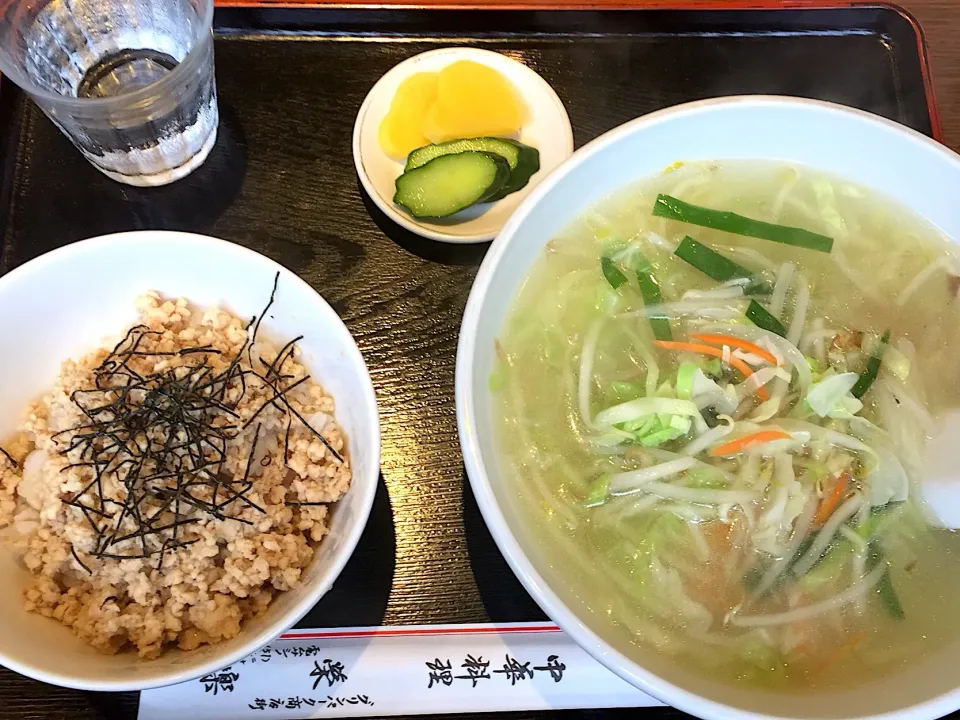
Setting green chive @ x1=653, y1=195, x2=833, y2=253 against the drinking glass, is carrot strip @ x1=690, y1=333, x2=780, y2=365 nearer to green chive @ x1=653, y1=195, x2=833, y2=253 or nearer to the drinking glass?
green chive @ x1=653, y1=195, x2=833, y2=253

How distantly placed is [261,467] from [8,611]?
448 mm

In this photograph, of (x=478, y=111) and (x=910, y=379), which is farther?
(x=478, y=111)

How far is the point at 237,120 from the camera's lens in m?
1.74

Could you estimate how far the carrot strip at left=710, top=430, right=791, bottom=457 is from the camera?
1255mm

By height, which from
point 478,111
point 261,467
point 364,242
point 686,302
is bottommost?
point 261,467

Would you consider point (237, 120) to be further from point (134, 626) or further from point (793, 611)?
point (793, 611)

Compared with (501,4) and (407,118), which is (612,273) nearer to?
(407,118)

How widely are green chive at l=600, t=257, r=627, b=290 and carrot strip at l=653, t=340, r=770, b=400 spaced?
0.14 metres

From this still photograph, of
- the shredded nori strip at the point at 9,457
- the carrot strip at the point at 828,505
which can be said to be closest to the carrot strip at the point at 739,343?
the carrot strip at the point at 828,505

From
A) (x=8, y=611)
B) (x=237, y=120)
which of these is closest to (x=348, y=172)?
(x=237, y=120)

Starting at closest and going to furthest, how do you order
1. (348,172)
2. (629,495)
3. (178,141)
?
(629,495) → (178,141) → (348,172)

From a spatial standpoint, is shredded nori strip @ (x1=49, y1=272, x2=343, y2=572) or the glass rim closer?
shredded nori strip @ (x1=49, y1=272, x2=343, y2=572)

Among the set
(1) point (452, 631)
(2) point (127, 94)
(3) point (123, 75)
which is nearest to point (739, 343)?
(1) point (452, 631)

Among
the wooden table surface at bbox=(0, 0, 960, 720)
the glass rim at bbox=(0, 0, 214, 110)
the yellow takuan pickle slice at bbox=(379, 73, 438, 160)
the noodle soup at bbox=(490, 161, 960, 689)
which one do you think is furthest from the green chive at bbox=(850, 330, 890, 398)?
the glass rim at bbox=(0, 0, 214, 110)
